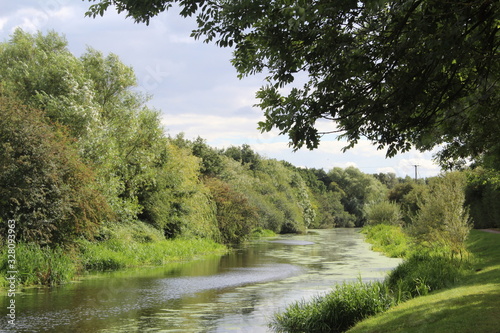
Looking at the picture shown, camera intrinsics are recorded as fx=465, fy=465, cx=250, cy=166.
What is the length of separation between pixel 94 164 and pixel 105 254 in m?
4.42

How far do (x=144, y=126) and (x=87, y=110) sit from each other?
611 cm

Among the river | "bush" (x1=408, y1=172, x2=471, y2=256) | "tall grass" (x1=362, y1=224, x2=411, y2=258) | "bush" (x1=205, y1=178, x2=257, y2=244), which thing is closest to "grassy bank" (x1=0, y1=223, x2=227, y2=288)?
the river

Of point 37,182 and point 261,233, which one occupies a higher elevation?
point 37,182

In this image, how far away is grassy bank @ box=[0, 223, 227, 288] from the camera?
54.6ft

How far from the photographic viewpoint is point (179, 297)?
51.4ft

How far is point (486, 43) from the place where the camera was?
6.45 m

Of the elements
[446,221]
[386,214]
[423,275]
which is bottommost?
[423,275]

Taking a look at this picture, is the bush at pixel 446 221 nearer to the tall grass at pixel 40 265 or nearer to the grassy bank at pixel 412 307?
the grassy bank at pixel 412 307


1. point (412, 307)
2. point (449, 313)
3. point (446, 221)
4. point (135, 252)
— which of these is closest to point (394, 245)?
point (446, 221)

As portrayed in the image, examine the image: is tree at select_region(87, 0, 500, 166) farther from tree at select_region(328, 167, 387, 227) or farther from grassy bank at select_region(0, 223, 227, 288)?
tree at select_region(328, 167, 387, 227)

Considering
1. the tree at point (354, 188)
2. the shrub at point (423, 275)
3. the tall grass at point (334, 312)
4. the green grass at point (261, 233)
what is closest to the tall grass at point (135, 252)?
the tall grass at point (334, 312)

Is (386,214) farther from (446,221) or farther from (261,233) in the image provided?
(446,221)

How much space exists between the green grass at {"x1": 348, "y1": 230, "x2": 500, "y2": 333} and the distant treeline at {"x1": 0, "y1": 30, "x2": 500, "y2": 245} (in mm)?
7998

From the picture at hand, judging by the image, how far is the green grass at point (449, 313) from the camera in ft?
29.7
